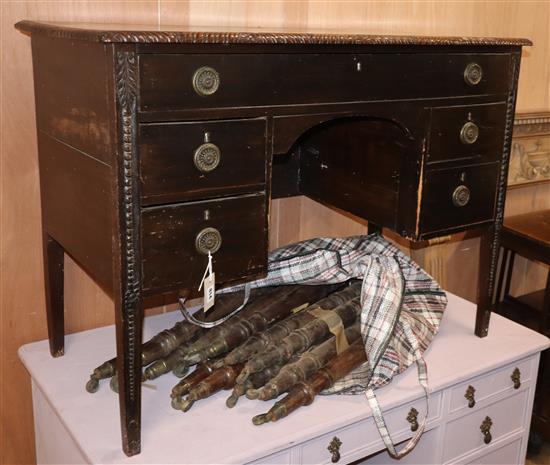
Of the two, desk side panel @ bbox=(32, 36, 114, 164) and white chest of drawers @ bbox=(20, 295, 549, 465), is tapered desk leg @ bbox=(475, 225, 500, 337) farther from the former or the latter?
desk side panel @ bbox=(32, 36, 114, 164)

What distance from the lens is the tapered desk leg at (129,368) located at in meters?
1.16

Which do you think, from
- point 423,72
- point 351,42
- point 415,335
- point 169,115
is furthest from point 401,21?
point 169,115

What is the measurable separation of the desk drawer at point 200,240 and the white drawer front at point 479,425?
0.65 meters

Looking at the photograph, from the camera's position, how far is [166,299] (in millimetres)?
1756

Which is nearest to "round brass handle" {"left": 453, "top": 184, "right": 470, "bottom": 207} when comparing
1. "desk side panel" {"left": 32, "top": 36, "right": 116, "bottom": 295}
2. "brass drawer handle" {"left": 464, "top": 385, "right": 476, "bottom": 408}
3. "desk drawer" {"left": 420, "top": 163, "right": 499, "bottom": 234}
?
"desk drawer" {"left": 420, "top": 163, "right": 499, "bottom": 234}

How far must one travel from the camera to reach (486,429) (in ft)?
5.43

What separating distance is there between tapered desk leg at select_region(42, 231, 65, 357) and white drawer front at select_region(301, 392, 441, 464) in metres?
0.57

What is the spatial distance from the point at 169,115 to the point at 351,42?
368 millimetres

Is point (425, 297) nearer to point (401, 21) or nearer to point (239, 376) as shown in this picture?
point (239, 376)

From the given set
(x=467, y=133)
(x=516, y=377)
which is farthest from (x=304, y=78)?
(x=516, y=377)

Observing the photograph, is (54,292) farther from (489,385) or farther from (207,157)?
(489,385)

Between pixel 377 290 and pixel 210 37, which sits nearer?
pixel 210 37

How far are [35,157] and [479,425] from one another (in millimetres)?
1152

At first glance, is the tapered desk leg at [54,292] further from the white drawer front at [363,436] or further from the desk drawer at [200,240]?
the white drawer front at [363,436]
